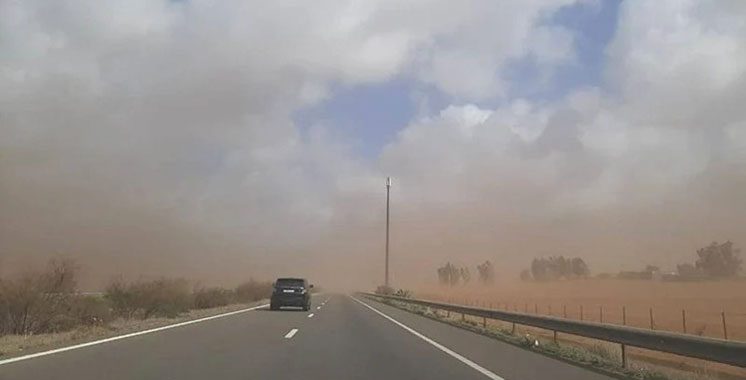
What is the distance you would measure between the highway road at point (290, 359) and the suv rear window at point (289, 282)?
60.4ft

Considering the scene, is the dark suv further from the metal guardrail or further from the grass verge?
the metal guardrail

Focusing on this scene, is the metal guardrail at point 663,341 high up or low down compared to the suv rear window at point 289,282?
down

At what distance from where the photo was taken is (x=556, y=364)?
14.2 meters

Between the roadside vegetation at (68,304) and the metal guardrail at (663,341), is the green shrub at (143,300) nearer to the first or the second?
the roadside vegetation at (68,304)

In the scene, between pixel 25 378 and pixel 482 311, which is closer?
pixel 25 378

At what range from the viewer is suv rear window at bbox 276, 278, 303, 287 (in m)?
39.2

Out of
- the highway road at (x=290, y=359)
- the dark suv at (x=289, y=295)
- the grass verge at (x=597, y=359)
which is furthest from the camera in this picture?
the dark suv at (x=289, y=295)

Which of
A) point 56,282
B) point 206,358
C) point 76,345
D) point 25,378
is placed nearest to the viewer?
point 25,378

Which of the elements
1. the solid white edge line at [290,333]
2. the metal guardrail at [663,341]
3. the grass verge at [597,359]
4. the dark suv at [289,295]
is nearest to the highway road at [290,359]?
the solid white edge line at [290,333]

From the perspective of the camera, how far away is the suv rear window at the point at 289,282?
39.2 meters

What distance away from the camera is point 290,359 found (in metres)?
13.7

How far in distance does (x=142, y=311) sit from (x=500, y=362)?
22363 mm

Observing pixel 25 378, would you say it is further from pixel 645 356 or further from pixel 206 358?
pixel 645 356

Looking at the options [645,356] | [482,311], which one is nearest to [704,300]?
[482,311]
